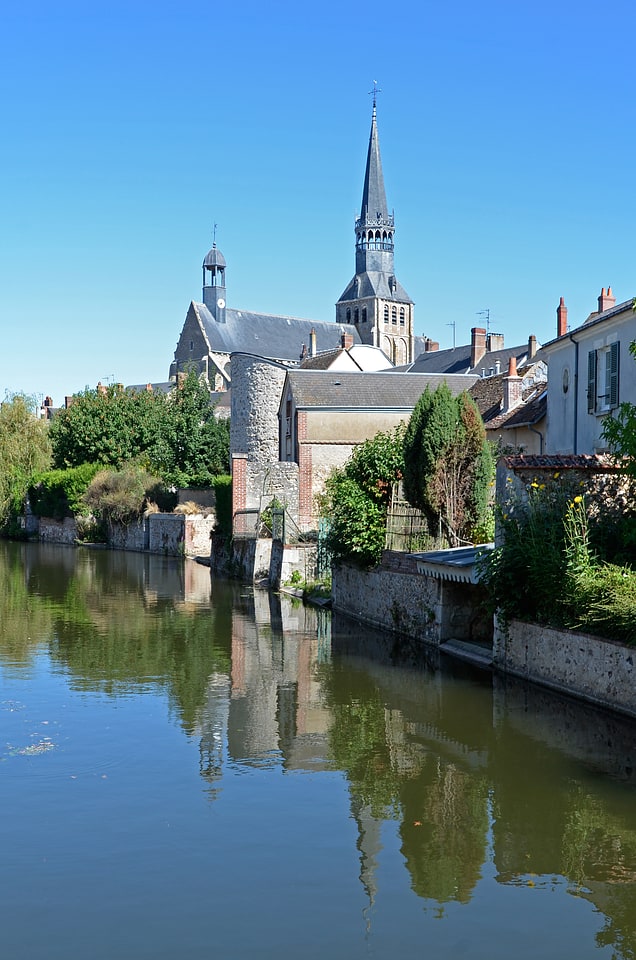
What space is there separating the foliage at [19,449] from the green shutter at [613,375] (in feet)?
136

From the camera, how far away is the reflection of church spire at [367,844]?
27.6ft

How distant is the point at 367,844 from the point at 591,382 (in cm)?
1600

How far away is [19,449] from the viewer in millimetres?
56562

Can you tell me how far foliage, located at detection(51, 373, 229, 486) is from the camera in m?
48.5

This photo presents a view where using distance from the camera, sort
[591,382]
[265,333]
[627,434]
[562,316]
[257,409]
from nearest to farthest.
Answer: [627,434], [591,382], [562,316], [257,409], [265,333]

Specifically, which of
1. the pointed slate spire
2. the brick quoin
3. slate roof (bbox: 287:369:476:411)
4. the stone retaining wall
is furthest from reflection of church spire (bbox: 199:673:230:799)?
the pointed slate spire

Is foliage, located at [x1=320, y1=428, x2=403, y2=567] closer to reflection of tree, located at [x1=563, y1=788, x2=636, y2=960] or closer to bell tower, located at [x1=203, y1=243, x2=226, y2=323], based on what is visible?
reflection of tree, located at [x1=563, y1=788, x2=636, y2=960]

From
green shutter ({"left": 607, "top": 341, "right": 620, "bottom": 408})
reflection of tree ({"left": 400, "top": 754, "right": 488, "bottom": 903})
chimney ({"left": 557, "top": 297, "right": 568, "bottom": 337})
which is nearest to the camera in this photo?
reflection of tree ({"left": 400, "top": 754, "right": 488, "bottom": 903})

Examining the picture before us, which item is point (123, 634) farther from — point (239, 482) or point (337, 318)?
point (337, 318)

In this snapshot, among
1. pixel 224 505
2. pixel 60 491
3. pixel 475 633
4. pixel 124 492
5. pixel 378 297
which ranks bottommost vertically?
pixel 475 633

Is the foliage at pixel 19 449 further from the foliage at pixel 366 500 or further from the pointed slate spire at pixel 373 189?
the pointed slate spire at pixel 373 189

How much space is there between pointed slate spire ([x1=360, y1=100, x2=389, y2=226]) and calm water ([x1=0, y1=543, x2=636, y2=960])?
80.7 metres

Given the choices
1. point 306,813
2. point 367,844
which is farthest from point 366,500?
point 367,844

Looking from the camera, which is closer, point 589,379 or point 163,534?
point 589,379
